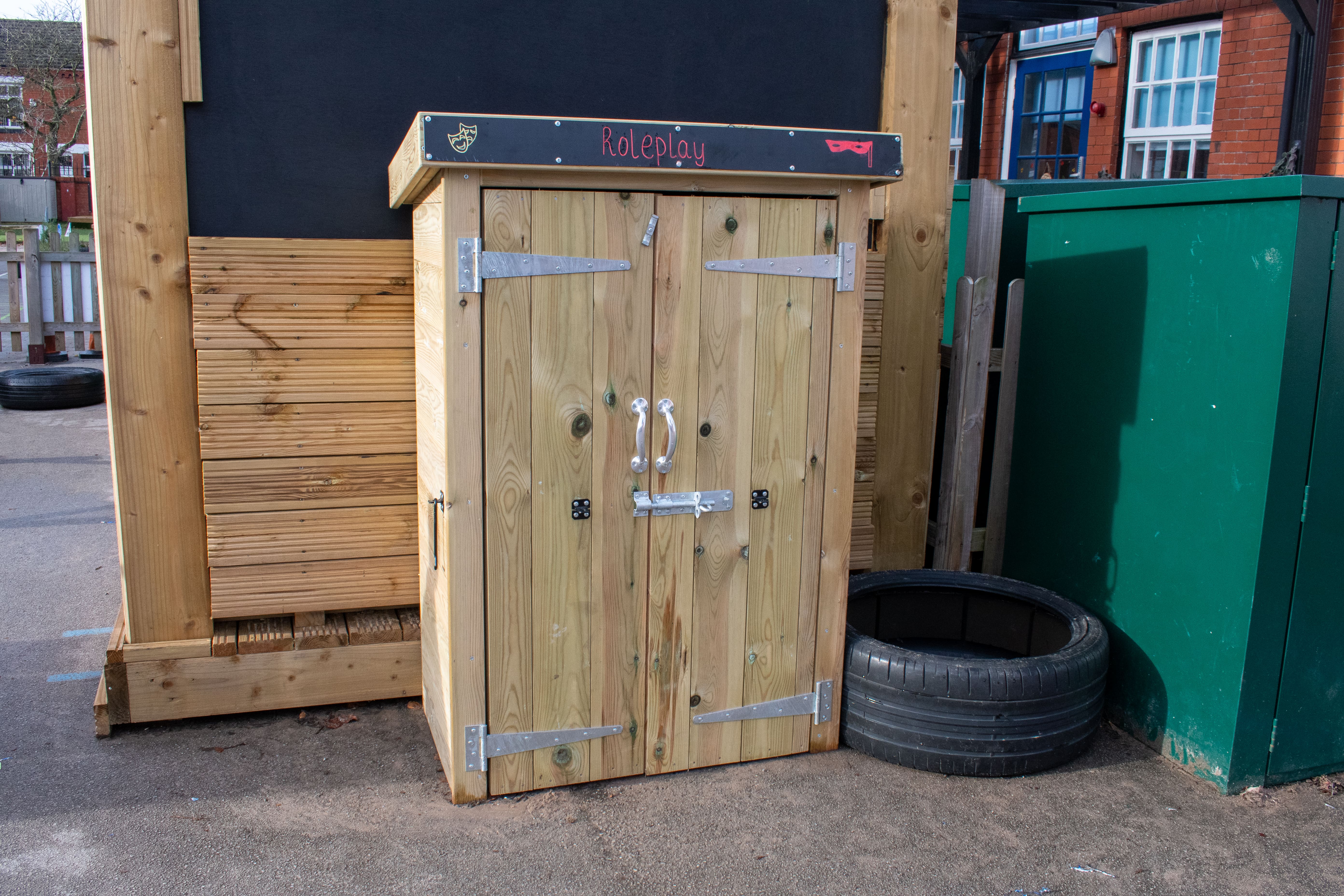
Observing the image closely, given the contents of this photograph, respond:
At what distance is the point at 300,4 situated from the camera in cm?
361

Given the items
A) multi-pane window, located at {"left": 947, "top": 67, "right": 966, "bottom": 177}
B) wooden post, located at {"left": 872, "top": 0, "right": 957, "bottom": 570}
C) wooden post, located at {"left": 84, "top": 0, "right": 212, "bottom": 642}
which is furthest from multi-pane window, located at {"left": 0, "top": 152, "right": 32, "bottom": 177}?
wooden post, located at {"left": 872, "top": 0, "right": 957, "bottom": 570}

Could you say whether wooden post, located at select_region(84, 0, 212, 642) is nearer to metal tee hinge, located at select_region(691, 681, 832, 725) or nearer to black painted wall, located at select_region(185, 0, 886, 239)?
black painted wall, located at select_region(185, 0, 886, 239)

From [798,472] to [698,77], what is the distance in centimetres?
164

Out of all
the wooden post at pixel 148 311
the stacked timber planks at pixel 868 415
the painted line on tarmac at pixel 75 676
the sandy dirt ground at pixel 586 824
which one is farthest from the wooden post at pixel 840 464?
the painted line on tarmac at pixel 75 676

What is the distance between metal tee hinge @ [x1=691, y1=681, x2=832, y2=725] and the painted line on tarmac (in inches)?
99.8

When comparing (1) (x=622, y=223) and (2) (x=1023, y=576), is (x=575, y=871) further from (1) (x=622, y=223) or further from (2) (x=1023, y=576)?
(2) (x=1023, y=576)

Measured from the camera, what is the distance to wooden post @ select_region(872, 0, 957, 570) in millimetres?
4203

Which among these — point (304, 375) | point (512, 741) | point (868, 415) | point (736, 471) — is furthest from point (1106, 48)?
point (512, 741)

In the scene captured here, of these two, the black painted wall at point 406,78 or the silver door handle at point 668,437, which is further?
the black painted wall at point 406,78

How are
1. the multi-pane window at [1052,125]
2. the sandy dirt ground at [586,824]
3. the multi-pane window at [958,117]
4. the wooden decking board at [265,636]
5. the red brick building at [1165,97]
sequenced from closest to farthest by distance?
the sandy dirt ground at [586,824]
the wooden decking board at [265,636]
the red brick building at [1165,97]
the multi-pane window at [1052,125]
the multi-pane window at [958,117]

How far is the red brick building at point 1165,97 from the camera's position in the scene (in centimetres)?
921

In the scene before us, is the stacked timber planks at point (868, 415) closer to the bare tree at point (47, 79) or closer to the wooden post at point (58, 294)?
the wooden post at point (58, 294)

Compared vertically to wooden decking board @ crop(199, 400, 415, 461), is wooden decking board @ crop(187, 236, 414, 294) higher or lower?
higher

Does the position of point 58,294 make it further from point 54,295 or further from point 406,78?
point 406,78
